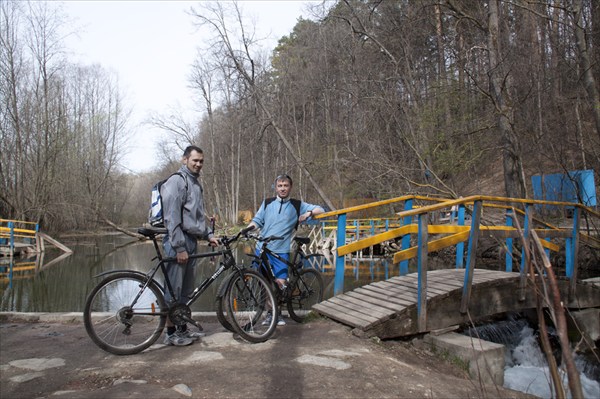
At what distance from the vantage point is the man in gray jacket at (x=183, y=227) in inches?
162

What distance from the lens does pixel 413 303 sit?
16.0 ft

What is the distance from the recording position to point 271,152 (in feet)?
117

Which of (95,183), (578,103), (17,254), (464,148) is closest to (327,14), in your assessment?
(464,148)

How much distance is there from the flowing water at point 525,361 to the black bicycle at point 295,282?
1933 mm

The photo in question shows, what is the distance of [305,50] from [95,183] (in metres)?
20.8

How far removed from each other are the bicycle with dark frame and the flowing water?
1.94 metres

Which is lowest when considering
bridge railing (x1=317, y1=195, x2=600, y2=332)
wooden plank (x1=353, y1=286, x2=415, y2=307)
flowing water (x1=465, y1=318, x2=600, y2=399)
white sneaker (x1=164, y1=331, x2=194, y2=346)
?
flowing water (x1=465, y1=318, x2=600, y2=399)

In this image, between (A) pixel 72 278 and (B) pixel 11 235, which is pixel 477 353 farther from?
(B) pixel 11 235

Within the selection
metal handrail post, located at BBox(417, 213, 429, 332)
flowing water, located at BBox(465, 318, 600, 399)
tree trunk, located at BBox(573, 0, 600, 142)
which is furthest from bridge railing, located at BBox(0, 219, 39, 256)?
tree trunk, located at BBox(573, 0, 600, 142)

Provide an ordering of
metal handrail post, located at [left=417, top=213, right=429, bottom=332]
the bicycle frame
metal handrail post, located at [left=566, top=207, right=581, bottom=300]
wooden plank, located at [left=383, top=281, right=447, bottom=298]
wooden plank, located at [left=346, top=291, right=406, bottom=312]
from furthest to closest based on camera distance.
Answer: metal handrail post, located at [left=566, top=207, right=581, bottom=300] < wooden plank, located at [left=383, top=281, right=447, bottom=298] < wooden plank, located at [left=346, top=291, right=406, bottom=312] < metal handrail post, located at [left=417, top=213, right=429, bottom=332] < the bicycle frame

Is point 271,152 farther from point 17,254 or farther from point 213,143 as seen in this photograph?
point 17,254

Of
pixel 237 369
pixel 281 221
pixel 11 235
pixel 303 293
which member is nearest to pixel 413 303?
pixel 303 293

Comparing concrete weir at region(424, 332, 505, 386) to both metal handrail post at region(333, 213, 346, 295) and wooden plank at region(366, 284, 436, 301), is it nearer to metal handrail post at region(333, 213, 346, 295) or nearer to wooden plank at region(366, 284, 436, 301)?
wooden plank at region(366, 284, 436, 301)

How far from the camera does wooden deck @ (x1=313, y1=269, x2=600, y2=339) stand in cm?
473
